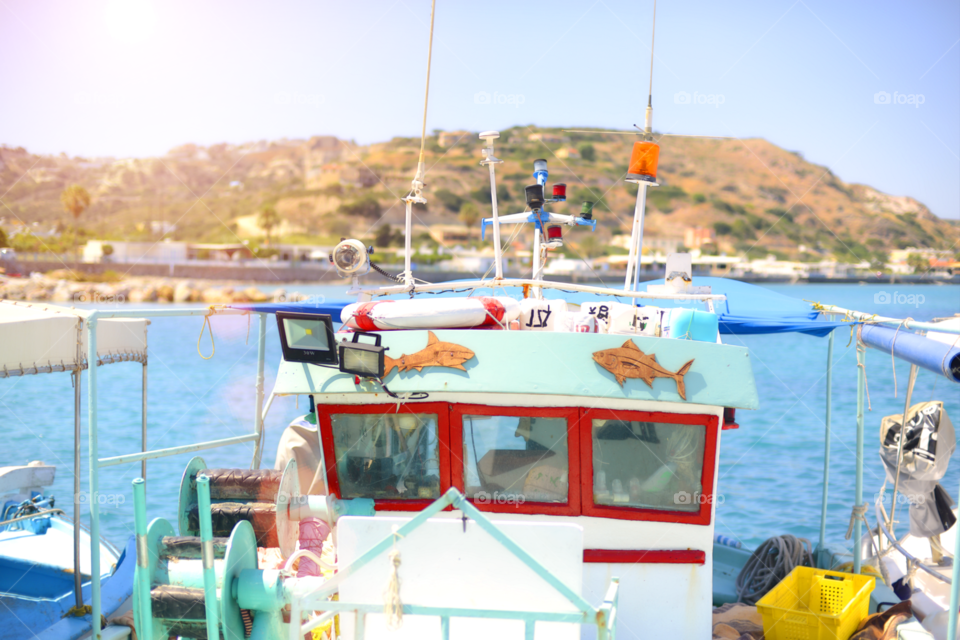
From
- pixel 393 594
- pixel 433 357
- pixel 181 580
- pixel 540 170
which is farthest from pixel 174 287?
pixel 393 594

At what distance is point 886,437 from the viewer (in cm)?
836

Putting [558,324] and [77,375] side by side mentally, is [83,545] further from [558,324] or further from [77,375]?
[558,324]

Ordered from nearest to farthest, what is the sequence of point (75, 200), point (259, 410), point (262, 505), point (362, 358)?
point (362, 358) < point (262, 505) < point (259, 410) < point (75, 200)

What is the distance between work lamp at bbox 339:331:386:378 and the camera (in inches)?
195

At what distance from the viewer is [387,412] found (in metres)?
5.60

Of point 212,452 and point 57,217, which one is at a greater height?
point 57,217

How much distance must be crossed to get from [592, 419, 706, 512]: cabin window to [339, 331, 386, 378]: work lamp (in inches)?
64.3

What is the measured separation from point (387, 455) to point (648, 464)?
2.01m

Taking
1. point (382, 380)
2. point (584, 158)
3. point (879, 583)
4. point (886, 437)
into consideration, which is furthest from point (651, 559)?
point (584, 158)

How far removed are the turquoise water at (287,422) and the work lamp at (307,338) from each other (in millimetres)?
2431

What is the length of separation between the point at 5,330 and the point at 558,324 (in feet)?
15.8

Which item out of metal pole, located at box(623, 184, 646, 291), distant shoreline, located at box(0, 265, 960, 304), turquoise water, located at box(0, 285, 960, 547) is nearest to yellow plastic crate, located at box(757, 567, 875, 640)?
turquoise water, located at box(0, 285, 960, 547)

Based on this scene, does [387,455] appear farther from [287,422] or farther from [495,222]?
[287,422]

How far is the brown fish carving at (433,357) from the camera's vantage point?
5.25 meters
